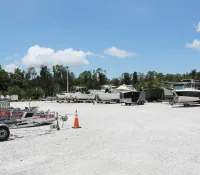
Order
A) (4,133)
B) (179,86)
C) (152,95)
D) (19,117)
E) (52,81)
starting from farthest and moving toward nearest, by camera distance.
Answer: (52,81) < (152,95) < (179,86) < (19,117) < (4,133)

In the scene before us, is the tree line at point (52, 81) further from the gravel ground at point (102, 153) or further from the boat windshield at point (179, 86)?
the gravel ground at point (102, 153)

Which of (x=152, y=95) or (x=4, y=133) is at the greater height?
(x=152, y=95)

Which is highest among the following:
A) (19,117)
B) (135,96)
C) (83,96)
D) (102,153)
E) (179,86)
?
(179,86)

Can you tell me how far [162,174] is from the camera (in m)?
5.85

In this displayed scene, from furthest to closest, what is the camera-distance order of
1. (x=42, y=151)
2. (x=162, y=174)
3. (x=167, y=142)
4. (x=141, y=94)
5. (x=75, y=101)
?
(x=75, y=101)
(x=141, y=94)
(x=167, y=142)
(x=42, y=151)
(x=162, y=174)

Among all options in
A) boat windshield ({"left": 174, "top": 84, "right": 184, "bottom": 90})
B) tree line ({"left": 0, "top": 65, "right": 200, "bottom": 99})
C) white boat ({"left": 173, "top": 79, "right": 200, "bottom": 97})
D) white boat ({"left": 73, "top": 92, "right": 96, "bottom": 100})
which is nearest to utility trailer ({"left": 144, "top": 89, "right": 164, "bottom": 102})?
white boat ({"left": 173, "top": 79, "right": 200, "bottom": 97})

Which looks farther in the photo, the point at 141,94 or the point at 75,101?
the point at 75,101

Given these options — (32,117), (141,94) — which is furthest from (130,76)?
(32,117)

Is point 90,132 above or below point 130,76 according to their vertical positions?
below

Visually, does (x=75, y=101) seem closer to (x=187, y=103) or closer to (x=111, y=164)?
(x=187, y=103)

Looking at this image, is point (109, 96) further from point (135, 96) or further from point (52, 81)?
point (52, 81)

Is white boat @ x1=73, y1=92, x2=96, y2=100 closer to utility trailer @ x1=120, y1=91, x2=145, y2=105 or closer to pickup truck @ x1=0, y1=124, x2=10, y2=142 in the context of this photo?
utility trailer @ x1=120, y1=91, x2=145, y2=105

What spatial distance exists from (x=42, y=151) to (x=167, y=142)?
166 inches

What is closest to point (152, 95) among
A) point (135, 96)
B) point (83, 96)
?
point (135, 96)
